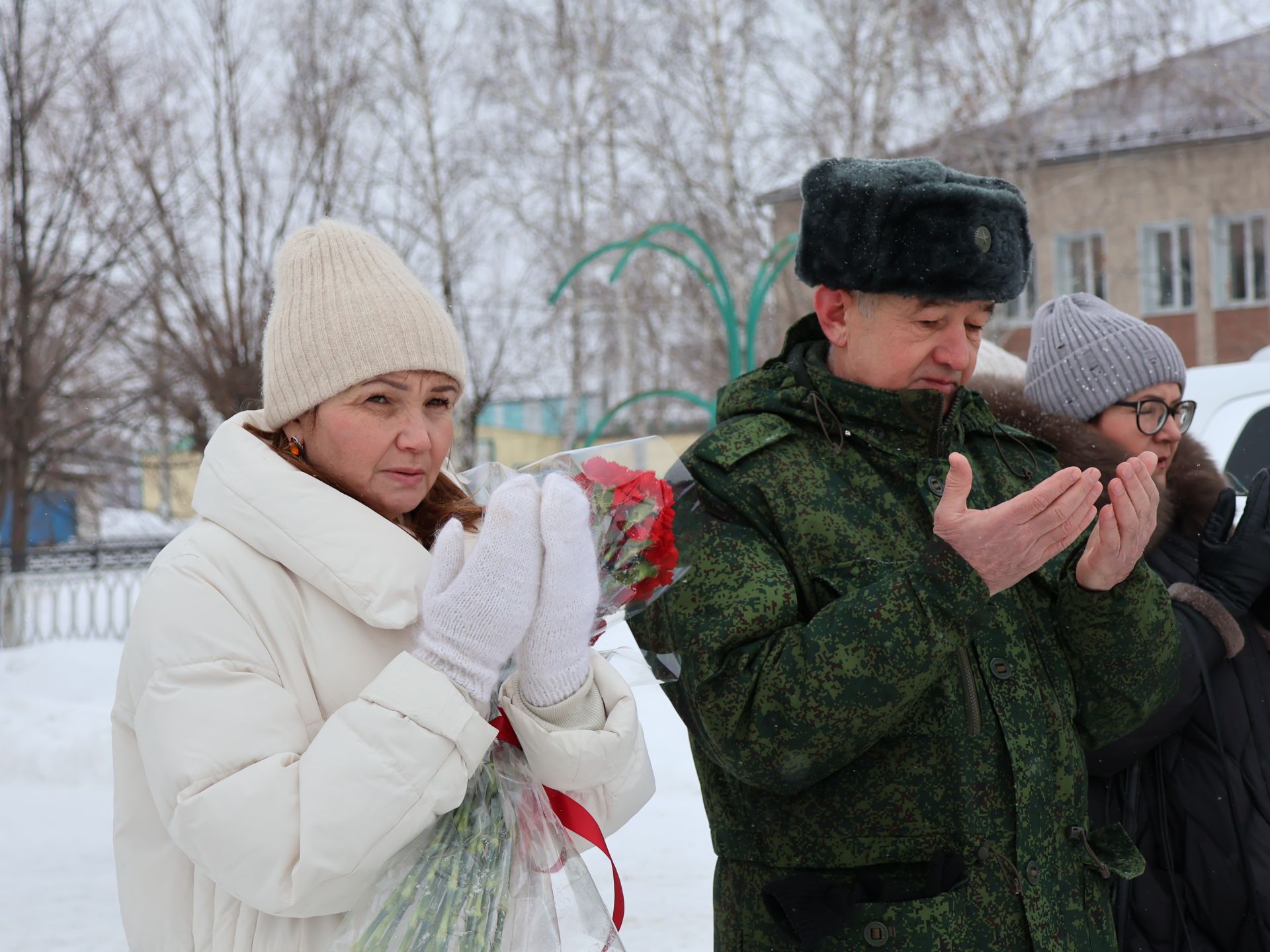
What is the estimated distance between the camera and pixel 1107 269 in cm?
2023

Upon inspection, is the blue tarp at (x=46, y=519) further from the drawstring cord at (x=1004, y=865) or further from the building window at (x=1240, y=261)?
the building window at (x=1240, y=261)

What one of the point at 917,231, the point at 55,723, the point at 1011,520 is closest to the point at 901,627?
the point at 1011,520

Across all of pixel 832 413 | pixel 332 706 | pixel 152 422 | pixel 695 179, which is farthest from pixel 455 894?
pixel 695 179

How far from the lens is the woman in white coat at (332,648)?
1.55 m

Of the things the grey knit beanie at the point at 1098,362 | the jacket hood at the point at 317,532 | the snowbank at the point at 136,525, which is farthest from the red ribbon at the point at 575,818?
the snowbank at the point at 136,525

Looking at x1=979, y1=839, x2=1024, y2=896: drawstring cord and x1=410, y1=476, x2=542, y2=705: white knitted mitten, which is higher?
x1=410, y1=476, x2=542, y2=705: white knitted mitten

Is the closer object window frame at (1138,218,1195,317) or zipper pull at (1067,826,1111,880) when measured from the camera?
zipper pull at (1067,826,1111,880)

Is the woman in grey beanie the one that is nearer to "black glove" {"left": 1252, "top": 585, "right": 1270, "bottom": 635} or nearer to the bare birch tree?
"black glove" {"left": 1252, "top": 585, "right": 1270, "bottom": 635}

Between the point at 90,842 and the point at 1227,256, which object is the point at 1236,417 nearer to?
the point at 90,842

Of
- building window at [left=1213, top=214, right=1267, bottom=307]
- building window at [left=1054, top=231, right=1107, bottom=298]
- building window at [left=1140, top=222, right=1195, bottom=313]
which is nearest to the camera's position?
building window at [left=1054, top=231, right=1107, bottom=298]

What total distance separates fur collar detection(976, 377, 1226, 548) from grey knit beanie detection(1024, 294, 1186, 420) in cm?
7

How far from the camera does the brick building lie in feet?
57.7

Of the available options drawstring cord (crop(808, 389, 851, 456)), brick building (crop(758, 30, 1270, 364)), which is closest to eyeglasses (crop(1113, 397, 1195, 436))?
drawstring cord (crop(808, 389, 851, 456))

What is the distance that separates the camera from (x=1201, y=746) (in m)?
2.56
